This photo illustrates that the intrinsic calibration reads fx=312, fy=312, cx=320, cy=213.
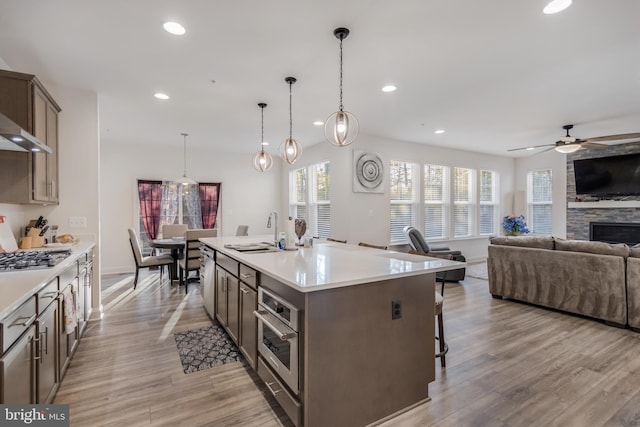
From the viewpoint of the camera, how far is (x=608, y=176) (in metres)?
6.62

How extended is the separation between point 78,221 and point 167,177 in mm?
3218

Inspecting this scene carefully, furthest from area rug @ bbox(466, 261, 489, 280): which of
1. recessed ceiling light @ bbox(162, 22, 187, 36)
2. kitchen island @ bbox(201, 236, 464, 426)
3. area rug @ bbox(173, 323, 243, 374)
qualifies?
recessed ceiling light @ bbox(162, 22, 187, 36)

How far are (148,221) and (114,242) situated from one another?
28.7 inches

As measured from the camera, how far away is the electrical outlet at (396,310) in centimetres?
192

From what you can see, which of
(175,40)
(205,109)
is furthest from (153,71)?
(205,109)

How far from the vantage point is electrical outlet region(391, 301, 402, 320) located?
192cm

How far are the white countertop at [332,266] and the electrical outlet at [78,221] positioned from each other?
2154 millimetres

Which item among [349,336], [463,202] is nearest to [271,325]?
[349,336]

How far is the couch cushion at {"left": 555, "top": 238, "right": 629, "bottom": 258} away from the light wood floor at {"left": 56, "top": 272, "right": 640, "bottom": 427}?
0.82m

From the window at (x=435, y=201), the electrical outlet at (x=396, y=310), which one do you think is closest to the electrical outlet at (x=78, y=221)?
the electrical outlet at (x=396, y=310)

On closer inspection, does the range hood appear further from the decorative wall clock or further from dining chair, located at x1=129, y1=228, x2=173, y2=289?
the decorative wall clock

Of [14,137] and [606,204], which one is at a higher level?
[14,137]

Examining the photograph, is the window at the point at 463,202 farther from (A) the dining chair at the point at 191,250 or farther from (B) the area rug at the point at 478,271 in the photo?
(A) the dining chair at the point at 191,250

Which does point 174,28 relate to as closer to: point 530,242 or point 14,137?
point 14,137
